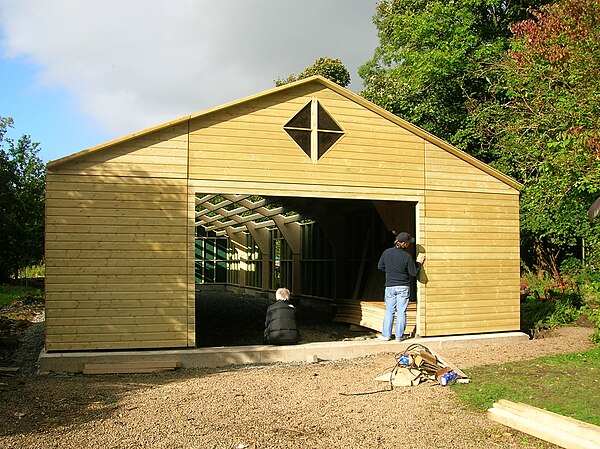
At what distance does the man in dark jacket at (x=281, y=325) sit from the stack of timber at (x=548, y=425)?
4364 mm

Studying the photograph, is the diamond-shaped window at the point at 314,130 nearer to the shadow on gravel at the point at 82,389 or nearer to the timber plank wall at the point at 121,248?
the timber plank wall at the point at 121,248

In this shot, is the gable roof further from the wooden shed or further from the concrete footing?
the concrete footing

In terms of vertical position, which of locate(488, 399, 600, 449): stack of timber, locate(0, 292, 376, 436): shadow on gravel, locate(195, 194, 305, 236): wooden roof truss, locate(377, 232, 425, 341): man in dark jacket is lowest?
locate(0, 292, 376, 436): shadow on gravel

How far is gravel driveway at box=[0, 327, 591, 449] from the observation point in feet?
18.5

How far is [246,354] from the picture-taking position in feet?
32.3

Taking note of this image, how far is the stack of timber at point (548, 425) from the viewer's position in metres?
5.20

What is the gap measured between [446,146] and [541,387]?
513 centimetres

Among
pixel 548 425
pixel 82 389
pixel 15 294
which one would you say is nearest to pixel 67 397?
pixel 82 389

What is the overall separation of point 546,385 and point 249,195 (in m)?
5.90

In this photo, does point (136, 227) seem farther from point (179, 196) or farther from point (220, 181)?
point (220, 181)

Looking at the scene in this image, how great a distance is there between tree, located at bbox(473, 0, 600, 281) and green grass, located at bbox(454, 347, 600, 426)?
13.0 feet

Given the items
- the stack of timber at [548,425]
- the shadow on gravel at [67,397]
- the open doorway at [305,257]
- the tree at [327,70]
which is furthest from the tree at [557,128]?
the tree at [327,70]

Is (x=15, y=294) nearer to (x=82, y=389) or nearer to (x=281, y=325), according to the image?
(x=281, y=325)

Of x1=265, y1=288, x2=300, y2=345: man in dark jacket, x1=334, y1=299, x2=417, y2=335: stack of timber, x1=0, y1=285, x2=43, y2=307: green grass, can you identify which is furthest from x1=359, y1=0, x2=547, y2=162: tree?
x1=0, y1=285, x2=43, y2=307: green grass
